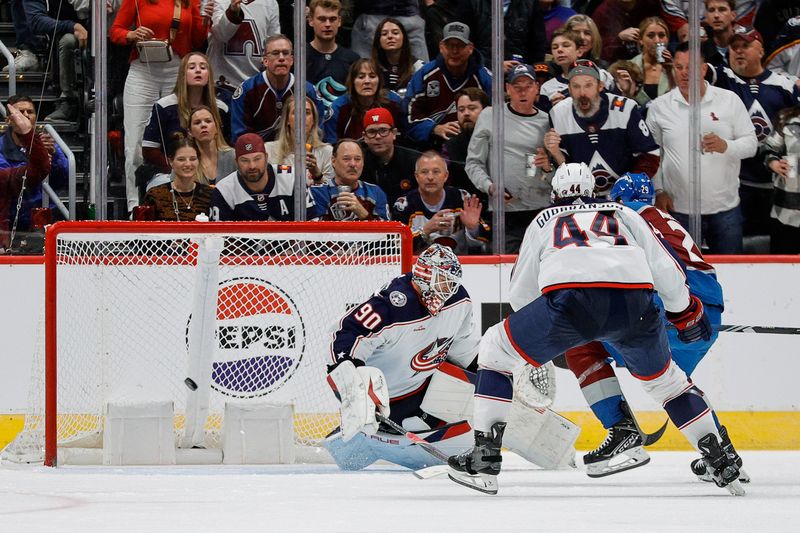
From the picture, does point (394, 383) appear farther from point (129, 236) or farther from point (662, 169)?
point (662, 169)

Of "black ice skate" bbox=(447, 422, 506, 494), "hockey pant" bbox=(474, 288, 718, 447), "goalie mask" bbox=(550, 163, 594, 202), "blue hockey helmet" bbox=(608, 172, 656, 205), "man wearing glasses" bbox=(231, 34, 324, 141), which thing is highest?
"man wearing glasses" bbox=(231, 34, 324, 141)

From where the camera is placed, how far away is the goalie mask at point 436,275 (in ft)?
14.5

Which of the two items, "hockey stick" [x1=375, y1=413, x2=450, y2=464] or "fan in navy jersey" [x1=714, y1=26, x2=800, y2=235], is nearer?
"hockey stick" [x1=375, y1=413, x2=450, y2=464]

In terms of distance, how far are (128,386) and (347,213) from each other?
134cm

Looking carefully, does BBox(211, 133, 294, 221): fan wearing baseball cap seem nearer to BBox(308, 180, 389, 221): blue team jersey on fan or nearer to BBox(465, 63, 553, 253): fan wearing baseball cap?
BBox(308, 180, 389, 221): blue team jersey on fan

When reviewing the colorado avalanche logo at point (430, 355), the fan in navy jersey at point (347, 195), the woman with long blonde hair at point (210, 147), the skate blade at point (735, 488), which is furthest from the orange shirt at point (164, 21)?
the skate blade at point (735, 488)

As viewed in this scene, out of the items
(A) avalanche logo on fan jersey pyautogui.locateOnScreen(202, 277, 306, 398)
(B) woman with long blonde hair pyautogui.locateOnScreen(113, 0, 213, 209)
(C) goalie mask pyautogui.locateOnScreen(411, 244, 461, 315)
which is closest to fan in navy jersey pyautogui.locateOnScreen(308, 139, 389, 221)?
(A) avalanche logo on fan jersey pyautogui.locateOnScreen(202, 277, 306, 398)

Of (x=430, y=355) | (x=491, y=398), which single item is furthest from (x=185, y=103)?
(x=491, y=398)

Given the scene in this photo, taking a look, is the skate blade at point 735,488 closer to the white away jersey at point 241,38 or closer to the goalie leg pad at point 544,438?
the goalie leg pad at point 544,438

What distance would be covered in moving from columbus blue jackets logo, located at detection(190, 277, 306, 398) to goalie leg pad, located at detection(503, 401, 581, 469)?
0.99 metres

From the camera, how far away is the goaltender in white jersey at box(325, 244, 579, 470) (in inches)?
172

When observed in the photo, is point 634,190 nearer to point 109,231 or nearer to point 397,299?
point 397,299

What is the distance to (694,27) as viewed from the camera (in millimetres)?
5750

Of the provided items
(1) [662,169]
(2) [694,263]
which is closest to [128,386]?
(2) [694,263]
